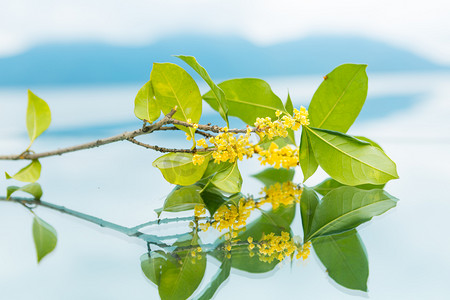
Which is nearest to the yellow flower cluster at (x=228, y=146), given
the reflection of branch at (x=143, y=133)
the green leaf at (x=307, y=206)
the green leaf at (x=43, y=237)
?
the reflection of branch at (x=143, y=133)

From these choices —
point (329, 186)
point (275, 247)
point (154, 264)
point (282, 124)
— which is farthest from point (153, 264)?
point (329, 186)

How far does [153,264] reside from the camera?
1.64 feet

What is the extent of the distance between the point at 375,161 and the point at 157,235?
30cm

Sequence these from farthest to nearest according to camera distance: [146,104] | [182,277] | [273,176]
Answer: [273,176] < [146,104] < [182,277]

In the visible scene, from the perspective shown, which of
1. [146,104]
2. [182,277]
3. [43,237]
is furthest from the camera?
[146,104]

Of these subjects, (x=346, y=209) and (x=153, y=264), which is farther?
(x=346, y=209)

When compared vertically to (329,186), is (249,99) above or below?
above

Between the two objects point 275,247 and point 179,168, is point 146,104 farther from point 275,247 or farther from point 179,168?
point 275,247

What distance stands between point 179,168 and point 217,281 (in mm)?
227

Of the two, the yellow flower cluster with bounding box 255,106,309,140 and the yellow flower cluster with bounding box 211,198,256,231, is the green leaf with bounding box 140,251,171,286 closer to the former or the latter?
the yellow flower cluster with bounding box 211,198,256,231

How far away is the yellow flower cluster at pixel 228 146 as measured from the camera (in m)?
0.64

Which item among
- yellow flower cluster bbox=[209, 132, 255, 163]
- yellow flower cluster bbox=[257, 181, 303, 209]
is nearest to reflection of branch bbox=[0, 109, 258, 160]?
yellow flower cluster bbox=[209, 132, 255, 163]

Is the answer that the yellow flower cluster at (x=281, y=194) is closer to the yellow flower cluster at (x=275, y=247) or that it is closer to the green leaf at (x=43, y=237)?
the yellow flower cluster at (x=275, y=247)

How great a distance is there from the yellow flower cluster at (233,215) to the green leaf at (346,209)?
0.09 m
